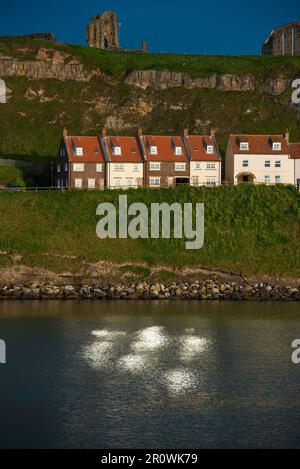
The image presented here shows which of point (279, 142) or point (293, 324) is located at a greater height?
point (279, 142)

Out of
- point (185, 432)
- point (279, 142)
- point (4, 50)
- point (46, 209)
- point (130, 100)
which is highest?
point (4, 50)

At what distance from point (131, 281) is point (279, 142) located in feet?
119

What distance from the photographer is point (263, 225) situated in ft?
253

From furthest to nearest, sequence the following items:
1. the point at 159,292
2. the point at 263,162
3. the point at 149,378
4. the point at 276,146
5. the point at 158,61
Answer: the point at 158,61
the point at 276,146
the point at 263,162
the point at 159,292
the point at 149,378

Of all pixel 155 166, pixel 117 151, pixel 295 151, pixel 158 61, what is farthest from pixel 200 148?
pixel 158 61

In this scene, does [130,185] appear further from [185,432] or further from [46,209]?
[185,432]

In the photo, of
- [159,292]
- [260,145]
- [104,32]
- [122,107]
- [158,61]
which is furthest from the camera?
[104,32]

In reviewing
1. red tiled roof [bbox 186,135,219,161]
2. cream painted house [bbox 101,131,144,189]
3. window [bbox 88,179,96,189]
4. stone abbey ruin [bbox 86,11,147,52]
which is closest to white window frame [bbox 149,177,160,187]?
cream painted house [bbox 101,131,144,189]

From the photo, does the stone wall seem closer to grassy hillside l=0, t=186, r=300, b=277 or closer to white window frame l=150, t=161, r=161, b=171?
white window frame l=150, t=161, r=161, b=171

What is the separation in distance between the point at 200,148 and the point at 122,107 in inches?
1675

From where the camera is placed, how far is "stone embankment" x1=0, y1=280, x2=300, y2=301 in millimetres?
67312

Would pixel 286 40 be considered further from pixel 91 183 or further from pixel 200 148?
pixel 91 183

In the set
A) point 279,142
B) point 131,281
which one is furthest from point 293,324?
point 279,142

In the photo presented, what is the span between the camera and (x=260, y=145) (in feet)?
313
